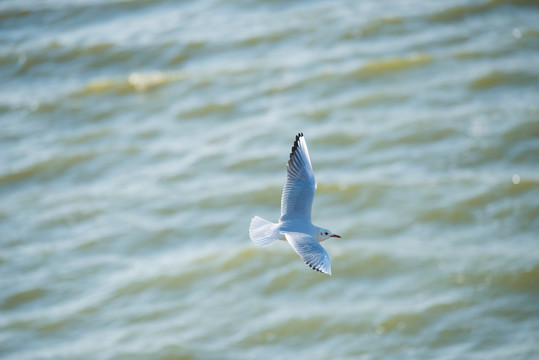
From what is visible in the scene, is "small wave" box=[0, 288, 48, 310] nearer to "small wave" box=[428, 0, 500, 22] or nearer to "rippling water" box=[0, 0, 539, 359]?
"rippling water" box=[0, 0, 539, 359]

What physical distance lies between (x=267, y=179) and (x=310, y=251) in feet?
25.7

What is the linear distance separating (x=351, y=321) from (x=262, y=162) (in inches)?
145

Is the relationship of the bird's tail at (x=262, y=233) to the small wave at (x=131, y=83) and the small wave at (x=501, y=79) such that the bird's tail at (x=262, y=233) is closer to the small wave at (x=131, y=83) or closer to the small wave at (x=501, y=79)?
the small wave at (x=501, y=79)

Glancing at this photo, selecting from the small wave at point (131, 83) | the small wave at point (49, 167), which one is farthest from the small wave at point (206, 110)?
the small wave at point (49, 167)

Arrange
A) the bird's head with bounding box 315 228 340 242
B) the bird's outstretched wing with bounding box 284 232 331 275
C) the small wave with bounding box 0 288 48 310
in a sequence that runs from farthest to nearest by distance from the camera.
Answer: the small wave with bounding box 0 288 48 310 → the bird's head with bounding box 315 228 340 242 → the bird's outstretched wing with bounding box 284 232 331 275

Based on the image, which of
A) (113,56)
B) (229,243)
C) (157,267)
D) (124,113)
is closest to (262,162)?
(229,243)

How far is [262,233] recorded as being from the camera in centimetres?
558

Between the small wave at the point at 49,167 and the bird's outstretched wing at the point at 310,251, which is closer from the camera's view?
the bird's outstretched wing at the point at 310,251

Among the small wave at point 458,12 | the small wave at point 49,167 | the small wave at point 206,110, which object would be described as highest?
the small wave at point 458,12

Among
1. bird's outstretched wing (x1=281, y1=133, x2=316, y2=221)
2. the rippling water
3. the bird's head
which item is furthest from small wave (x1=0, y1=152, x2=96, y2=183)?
the bird's head

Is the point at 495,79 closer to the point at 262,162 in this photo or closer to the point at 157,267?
the point at 262,162

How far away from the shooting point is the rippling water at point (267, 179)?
11.0m

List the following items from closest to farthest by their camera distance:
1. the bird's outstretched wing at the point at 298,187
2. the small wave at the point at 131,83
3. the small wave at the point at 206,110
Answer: the bird's outstretched wing at the point at 298,187
the small wave at the point at 206,110
the small wave at the point at 131,83

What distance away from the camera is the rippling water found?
1105cm
